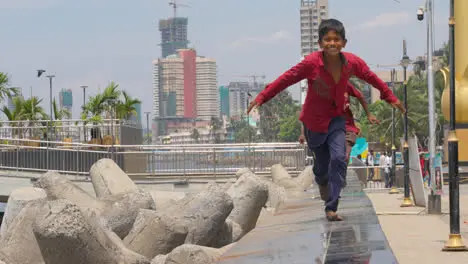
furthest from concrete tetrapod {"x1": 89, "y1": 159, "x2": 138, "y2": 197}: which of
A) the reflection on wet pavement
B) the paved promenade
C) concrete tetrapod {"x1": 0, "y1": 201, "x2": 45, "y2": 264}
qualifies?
the reflection on wet pavement

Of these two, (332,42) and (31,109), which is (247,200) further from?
(31,109)

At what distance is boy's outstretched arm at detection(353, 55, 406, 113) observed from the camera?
31.1 ft

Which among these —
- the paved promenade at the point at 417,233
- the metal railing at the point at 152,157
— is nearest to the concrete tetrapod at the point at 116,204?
the paved promenade at the point at 417,233

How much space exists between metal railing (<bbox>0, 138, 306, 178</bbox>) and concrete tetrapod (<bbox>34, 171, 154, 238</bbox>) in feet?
38.8

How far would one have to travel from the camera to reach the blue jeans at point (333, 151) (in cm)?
939

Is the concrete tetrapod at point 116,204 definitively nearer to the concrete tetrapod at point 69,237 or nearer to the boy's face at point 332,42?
the concrete tetrapod at point 69,237

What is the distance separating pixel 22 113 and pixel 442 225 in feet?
97.3

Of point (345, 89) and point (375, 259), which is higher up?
point (345, 89)

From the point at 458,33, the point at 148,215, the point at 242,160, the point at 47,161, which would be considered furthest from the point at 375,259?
the point at 458,33

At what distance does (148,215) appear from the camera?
10.5 m

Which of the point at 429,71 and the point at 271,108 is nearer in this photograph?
the point at 429,71

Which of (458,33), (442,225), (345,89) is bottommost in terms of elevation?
(442,225)

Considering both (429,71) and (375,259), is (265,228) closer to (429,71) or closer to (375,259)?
(375,259)

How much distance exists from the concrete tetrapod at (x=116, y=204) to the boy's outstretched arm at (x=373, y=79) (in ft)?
12.0
